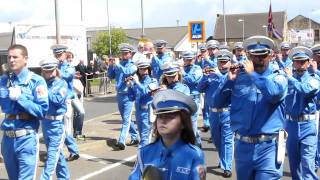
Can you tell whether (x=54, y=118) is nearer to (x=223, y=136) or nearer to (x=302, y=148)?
(x=223, y=136)

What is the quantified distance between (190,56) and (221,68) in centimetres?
332

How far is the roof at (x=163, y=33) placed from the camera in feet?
286

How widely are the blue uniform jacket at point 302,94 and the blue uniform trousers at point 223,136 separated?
1.47 m

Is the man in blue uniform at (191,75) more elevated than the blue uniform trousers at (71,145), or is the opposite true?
the man in blue uniform at (191,75)

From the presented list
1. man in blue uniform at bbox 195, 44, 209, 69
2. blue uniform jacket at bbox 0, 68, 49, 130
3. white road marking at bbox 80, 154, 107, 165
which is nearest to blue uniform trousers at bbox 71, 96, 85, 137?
white road marking at bbox 80, 154, 107, 165

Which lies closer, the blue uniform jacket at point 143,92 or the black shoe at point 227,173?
the black shoe at point 227,173

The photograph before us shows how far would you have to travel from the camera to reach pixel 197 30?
64.4 ft

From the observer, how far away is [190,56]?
11102mm

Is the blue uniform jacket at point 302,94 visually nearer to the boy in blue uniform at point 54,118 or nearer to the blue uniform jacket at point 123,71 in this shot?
the boy in blue uniform at point 54,118

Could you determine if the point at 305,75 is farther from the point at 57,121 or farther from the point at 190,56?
the point at 190,56

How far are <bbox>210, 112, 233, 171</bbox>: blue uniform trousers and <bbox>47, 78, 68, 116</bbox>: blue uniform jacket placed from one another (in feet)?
7.70

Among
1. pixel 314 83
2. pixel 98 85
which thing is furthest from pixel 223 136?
pixel 98 85

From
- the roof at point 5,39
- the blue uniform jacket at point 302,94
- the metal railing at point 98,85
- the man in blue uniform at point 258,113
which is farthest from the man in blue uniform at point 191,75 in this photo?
the roof at point 5,39

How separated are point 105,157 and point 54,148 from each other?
287cm
